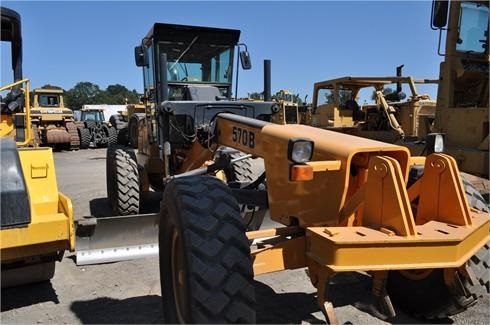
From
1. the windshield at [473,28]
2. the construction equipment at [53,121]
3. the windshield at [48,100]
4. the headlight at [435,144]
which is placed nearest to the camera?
the headlight at [435,144]

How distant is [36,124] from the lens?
22891mm

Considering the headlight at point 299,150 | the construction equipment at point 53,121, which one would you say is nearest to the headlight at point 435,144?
the headlight at point 299,150

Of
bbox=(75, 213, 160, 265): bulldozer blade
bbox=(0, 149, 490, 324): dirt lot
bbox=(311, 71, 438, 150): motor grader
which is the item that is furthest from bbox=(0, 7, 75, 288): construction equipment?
bbox=(311, 71, 438, 150): motor grader

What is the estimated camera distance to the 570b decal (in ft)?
12.7

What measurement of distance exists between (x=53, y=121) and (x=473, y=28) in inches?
807

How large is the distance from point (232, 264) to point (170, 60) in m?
4.68

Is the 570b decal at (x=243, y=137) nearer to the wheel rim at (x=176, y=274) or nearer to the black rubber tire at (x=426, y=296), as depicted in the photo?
the wheel rim at (x=176, y=274)

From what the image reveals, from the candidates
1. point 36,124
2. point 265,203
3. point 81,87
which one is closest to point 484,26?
point 265,203

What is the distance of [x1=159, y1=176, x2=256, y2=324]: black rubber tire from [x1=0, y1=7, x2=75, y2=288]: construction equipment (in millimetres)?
1099

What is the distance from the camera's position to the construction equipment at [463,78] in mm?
7156

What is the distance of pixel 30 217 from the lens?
3.48m

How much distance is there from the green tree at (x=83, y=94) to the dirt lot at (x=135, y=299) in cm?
8551

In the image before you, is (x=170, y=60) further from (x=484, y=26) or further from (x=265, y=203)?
(x=484, y=26)

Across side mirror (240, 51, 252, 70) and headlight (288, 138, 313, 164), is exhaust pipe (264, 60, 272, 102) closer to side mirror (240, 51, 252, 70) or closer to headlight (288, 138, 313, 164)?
side mirror (240, 51, 252, 70)
